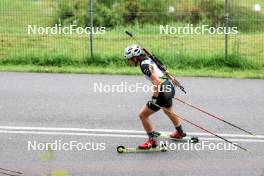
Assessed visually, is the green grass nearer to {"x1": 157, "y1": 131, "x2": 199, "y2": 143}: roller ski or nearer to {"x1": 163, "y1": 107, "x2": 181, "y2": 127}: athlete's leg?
{"x1": 157, "y1": 131, "x2": 199, "y2": 143}: roller ski

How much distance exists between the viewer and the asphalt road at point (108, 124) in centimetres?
1062

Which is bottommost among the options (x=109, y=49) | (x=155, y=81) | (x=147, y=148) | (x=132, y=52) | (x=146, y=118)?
(x=147, y=148)

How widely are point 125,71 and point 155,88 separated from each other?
21.4ft

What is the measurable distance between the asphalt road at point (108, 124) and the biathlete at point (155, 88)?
1.16 feet

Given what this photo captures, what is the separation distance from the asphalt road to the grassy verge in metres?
0.38

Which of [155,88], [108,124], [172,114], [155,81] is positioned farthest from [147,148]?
[108,124]

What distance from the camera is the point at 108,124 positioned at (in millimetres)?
12898

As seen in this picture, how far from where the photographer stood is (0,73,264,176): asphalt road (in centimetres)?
1062

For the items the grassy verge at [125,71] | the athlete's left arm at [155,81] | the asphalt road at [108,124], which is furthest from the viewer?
the grassy verge at [125,71]

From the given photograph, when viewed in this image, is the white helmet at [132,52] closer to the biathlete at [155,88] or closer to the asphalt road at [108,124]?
the biathlete at [155,88]

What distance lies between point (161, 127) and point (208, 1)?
8070 mm

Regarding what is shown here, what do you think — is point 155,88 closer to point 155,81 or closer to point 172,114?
point 155,81

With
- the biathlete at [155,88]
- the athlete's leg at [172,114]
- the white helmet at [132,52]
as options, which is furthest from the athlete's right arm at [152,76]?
the athlete's leg at [172,114]

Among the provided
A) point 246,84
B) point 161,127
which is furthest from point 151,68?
point 246,84
